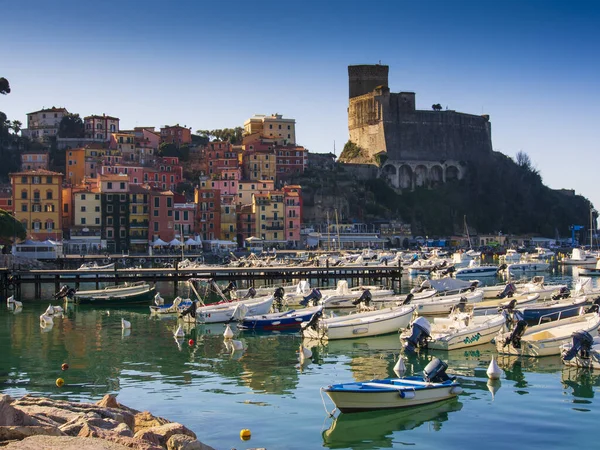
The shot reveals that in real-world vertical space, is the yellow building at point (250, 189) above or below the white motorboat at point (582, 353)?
above

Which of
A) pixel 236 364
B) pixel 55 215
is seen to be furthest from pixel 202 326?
pixel 55 215

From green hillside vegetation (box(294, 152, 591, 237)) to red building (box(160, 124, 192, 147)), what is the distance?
750 inches

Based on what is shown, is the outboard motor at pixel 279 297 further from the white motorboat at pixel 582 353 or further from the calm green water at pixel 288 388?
the white motorboat at pixel 582 353

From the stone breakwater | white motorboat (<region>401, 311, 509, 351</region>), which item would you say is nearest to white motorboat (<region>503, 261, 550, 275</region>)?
white motorboat (<region>401, 311, 509, 351</region>)

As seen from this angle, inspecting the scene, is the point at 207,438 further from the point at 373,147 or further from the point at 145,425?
the point at 373,147

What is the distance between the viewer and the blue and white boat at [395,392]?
67.1 ft

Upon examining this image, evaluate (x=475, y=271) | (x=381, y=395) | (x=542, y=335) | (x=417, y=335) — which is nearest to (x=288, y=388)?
(x=381, y=395)

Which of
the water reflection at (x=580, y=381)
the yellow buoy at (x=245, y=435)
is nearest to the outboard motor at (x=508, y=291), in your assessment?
the water reflection at (x=580, y=381)

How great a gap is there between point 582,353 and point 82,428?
16.8 m

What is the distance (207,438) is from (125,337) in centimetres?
1674

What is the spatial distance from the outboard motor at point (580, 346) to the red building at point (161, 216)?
66.6m

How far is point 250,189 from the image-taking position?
103 metres

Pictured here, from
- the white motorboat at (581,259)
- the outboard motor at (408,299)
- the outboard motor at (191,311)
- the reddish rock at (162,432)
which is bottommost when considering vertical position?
the reddish rock at (162,432)

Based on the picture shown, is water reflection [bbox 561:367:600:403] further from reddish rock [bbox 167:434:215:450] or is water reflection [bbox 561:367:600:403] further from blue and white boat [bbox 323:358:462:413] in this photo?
reddish rock [bbox 167:434:215:450]
